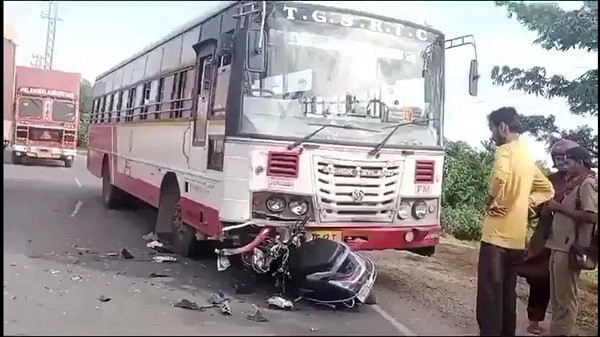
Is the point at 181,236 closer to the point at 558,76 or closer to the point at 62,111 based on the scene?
the point at 62,111

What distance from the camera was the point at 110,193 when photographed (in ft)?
42.5

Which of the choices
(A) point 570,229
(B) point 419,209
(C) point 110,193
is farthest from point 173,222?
(A) point 570,229

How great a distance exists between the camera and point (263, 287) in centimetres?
695

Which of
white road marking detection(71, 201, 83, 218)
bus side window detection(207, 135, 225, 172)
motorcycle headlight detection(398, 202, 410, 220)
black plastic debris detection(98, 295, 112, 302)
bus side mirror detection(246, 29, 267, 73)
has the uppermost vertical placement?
bus side mirror detection(246, 29, 267, 73)

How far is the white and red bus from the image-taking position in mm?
6262

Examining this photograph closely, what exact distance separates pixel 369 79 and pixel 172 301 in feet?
8.75

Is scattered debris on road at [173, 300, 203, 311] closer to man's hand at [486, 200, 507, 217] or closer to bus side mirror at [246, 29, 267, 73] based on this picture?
bus side mirror at [246, 29, 267, 73]

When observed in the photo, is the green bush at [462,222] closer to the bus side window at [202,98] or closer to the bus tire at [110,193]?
the bus side window at [202,98]

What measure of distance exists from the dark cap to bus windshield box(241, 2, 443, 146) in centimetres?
181

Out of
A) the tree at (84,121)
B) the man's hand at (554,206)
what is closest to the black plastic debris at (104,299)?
the man's hand at (554,206)

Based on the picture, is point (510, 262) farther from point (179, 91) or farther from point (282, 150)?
point (179, 91)

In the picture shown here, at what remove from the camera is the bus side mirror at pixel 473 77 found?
704 centimetres

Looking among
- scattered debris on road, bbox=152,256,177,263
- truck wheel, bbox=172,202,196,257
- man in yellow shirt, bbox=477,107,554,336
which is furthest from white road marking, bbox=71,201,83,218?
man in yellow shirt, bbox=477,107,554,336

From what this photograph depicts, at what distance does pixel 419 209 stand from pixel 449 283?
1404 millimetres
